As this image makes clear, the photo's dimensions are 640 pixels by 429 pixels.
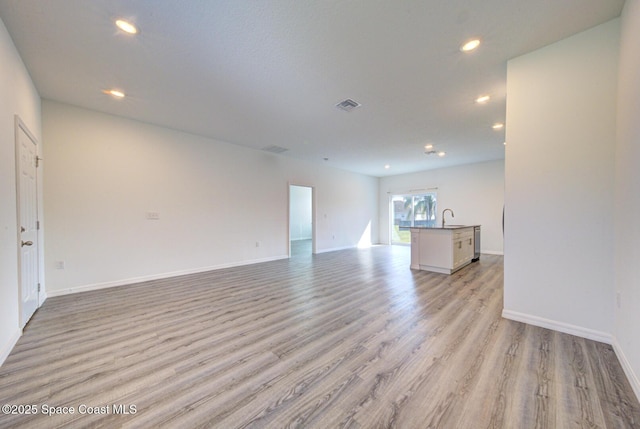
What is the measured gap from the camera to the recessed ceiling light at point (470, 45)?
7.54 ft

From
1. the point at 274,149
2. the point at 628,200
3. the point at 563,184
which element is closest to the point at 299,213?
the point at 274,149

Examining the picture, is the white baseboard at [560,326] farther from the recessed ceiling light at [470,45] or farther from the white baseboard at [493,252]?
the white baseboard at [493,252]

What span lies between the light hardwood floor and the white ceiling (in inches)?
110

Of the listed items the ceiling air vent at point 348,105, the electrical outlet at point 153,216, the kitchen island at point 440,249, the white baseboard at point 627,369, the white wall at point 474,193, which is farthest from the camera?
the white wall at point 474,193

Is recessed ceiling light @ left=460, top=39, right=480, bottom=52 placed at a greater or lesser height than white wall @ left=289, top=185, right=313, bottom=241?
greater

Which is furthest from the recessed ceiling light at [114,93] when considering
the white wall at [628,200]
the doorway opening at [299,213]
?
the doorway opening at [299,213]

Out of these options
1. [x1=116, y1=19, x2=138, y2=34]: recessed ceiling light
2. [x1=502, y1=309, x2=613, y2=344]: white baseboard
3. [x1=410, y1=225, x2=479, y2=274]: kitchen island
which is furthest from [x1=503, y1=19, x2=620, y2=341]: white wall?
[x1=116, y1=19, x2=138, y2=34]: recessed ceiling light

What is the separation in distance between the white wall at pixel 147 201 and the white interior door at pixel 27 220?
1.76 feet

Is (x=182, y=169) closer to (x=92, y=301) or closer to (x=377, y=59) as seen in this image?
(x=92, y=301)

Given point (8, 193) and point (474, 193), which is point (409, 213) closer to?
point (474, 193)

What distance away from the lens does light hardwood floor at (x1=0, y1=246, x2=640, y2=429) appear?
1.40 metres

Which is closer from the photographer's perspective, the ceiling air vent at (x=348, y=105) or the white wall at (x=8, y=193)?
the white wall at (x=8, y=193)

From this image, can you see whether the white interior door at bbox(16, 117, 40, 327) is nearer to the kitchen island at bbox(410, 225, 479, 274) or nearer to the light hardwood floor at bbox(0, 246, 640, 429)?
the light hardwood floor at bbox(0, 246, 640, 429)

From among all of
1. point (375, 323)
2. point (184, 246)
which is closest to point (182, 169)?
point (184, 246)
